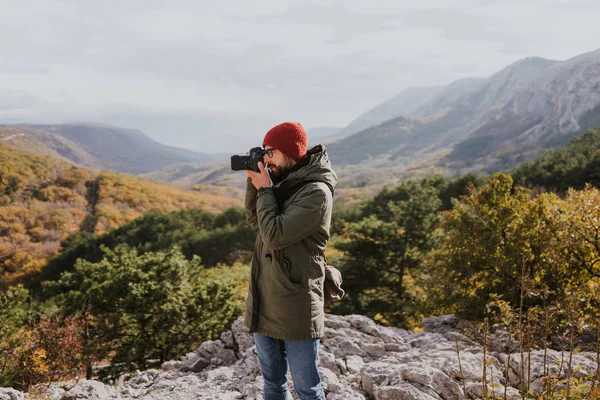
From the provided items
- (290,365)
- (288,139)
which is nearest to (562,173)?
(288,139)

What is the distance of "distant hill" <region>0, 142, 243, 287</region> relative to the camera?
153 ft

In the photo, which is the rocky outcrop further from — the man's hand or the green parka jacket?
the man's hand

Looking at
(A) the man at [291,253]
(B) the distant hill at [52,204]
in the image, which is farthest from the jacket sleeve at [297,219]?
(B) the distant hill at [52,204]

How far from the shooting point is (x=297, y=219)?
2543 millimetres

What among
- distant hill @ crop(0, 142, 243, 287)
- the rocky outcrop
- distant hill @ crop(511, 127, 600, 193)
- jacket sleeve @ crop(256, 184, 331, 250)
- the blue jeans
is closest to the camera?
jacket sleeve @ crop(256, 184, 331, 250)

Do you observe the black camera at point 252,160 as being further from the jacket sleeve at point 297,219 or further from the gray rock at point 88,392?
the gray rock at point 88,392

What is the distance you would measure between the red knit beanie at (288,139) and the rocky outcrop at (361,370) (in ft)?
7.86

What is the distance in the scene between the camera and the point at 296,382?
2.86 m

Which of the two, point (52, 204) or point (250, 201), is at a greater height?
point (250, 201)

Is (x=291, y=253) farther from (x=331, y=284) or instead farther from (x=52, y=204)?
(x=52, y=204)

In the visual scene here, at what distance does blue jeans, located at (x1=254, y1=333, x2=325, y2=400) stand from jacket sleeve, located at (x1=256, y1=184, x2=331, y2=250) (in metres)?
0.78

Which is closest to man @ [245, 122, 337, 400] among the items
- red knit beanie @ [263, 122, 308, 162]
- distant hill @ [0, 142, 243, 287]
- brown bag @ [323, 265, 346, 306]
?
red knit beanie @ [263, 122, 308, 162]

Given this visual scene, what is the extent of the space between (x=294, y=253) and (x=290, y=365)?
0.85m

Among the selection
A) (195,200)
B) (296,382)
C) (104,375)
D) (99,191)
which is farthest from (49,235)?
(296,382)
